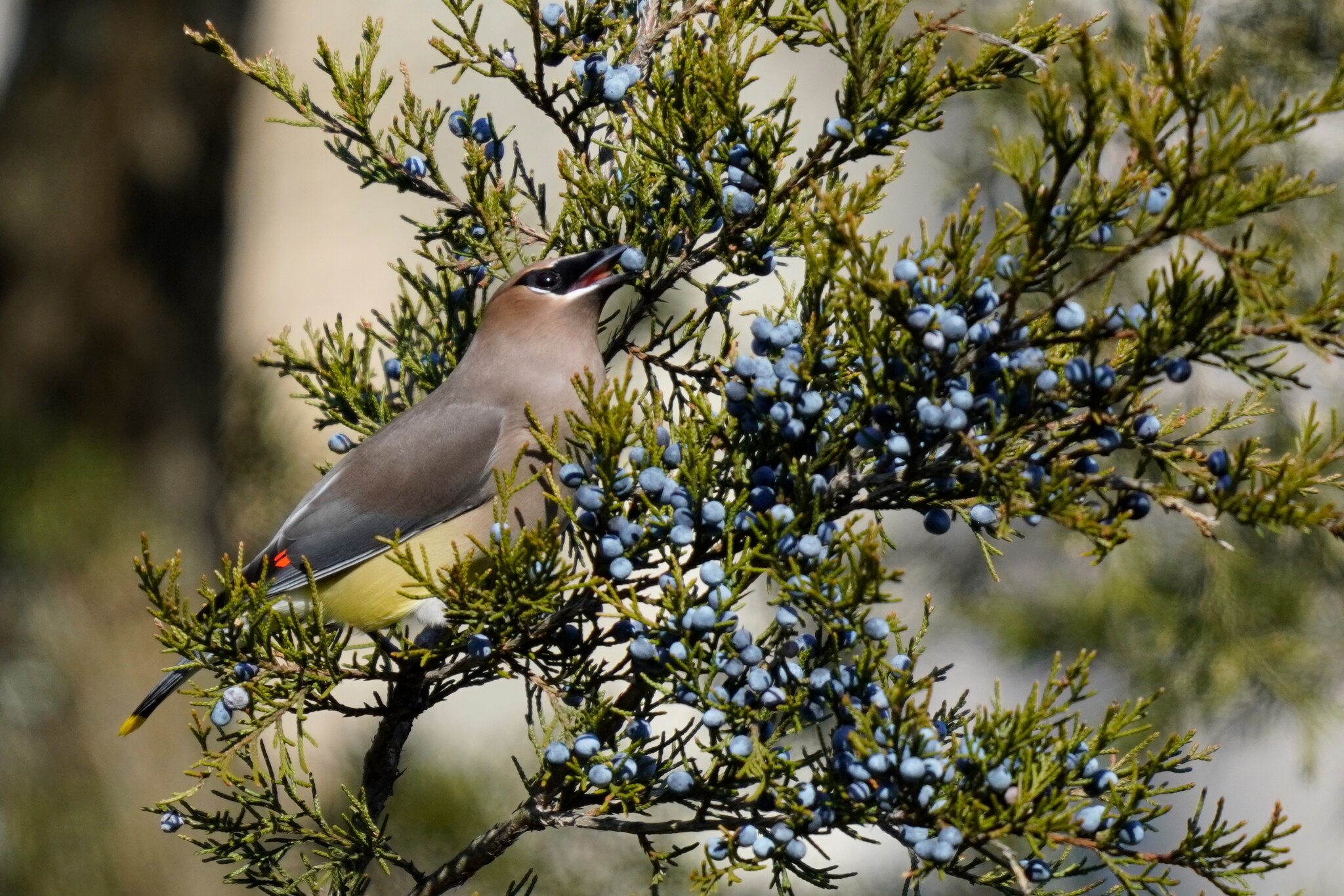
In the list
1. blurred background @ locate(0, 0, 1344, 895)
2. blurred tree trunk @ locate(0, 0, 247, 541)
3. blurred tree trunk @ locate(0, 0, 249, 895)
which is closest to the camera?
blurred background @ locate(0, 0, 1344, 895)

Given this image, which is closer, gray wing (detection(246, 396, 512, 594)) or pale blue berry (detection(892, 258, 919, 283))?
pale blue berry (detection(892, 258, 919, 283))

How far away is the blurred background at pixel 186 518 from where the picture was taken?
430cm

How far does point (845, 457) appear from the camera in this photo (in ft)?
5.89

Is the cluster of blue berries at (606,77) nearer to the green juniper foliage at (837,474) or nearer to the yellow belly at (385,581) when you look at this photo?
the green juniper foliage at (837,474)

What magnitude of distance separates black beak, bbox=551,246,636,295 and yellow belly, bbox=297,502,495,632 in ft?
1.37

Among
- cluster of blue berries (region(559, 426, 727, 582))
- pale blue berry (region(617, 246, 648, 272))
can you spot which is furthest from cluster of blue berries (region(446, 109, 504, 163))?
cluster of blue berries (region(559, 426, 727, 582))

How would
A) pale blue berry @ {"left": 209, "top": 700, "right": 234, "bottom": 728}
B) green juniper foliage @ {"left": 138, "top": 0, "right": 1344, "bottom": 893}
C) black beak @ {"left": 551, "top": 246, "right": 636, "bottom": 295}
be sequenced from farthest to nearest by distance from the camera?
black beak @ {"left": 551, "top": 246, "right": 636, "bottom": 295} → pale blue berry @ {"left": 209, "top": 700, "right": 234, "bottom": 728} → green juniper foliage @ {"left": 138, "top": 0, "right": 1344, "bottom": 893}

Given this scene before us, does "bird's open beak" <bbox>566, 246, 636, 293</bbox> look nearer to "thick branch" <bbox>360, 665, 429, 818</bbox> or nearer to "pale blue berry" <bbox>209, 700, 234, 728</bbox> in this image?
"thick branch" <bbox>360, 665, 429, 818</bbox>

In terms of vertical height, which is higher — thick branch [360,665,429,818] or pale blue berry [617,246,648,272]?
pale blue berry [617,246,648,272]

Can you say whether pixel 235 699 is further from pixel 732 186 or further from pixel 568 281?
pixel 732 186

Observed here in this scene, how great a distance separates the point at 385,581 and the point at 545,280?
1.98ft

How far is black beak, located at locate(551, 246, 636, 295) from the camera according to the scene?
229 centimetres

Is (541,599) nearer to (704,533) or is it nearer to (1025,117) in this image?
(704,533)

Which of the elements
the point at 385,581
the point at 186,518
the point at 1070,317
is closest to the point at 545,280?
the point at 385,581
